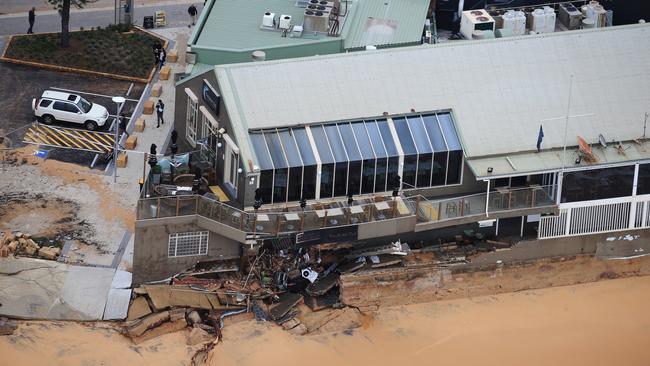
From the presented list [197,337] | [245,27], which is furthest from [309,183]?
[245,27]

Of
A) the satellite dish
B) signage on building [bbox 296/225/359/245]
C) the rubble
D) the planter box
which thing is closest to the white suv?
the planter box

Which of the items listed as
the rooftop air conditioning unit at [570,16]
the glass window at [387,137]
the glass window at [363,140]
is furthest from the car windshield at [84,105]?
the rooftop air conditioning unit at [570,16]

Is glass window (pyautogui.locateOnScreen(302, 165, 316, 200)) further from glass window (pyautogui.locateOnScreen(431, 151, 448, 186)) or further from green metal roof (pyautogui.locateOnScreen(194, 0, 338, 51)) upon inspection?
green metal roof (pyautogui.locateOnScreen(194, 0, 338, 51))

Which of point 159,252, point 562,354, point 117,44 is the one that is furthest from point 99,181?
point 562,354

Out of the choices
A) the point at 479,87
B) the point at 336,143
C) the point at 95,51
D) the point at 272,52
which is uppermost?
the point at 479,87

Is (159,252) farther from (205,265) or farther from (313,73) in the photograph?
(313,73)

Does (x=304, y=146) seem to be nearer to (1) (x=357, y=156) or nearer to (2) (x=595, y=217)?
(1) (x=357, y=156)
